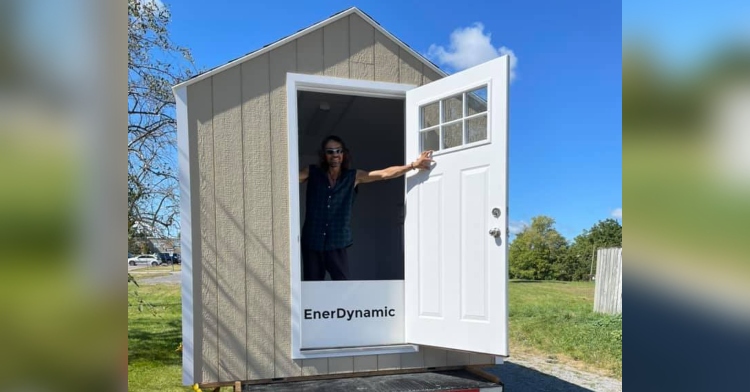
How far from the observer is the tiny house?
2.65 metres

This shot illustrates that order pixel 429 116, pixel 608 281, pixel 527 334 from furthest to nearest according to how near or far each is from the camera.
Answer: pixel 608 281
pixel 527 334
pixel 429 116

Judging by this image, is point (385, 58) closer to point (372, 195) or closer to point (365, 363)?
point (365, 363)

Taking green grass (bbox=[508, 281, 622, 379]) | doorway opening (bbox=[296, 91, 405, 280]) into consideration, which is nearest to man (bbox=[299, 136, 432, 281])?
doorway opening (bbox=[296, 91, 405, 280])

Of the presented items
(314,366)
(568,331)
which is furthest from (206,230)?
(568,331)

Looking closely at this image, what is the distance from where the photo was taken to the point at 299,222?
2836 millimetres

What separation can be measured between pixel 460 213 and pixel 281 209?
3.84ft

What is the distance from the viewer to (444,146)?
2975 mm

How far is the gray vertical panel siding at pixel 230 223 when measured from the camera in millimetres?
2689

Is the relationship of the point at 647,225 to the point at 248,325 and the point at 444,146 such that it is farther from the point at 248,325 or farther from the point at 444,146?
the point at 248,325

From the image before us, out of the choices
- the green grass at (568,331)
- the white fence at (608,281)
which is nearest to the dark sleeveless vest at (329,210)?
the green grass at (568,331)

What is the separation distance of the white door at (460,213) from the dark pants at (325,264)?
56 centimetres

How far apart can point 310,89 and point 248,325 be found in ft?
5.26

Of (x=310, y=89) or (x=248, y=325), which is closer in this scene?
(x=248, y=325)

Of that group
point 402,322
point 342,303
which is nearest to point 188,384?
point 342,303
